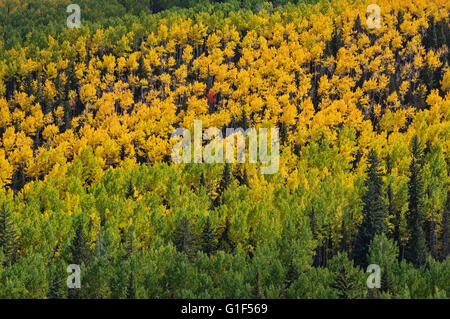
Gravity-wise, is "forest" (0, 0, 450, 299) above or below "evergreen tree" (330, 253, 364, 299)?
above

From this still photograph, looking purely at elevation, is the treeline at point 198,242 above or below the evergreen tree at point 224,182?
below

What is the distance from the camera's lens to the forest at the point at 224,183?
86.9 m

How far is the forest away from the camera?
285 ft

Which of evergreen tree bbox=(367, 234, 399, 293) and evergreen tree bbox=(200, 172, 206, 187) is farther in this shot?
evergreen tree bbox=(200, 172, 206, 187)

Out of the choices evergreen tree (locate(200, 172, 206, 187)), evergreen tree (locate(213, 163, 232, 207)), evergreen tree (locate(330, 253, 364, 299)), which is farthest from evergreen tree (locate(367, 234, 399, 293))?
evergreen tree (locate(200, 172, 206, 187))

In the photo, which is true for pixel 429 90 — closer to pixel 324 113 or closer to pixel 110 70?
pixel 324 113

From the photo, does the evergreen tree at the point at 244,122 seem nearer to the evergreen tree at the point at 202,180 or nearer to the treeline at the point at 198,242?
the treeline at the point at 198,242

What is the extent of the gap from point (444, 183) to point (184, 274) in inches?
2857

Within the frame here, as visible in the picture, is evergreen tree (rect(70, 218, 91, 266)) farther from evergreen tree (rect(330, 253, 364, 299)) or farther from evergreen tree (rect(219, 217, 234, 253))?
evergreen tree (rect(330, 253, 364, 299))

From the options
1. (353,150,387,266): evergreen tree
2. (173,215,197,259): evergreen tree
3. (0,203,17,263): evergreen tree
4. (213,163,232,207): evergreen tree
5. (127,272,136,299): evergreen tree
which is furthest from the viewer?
(213,163,232,207): evergreen tree

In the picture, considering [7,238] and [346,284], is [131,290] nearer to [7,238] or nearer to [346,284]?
[346,284]

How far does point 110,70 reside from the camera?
192m

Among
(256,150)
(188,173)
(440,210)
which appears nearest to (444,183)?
(440,210)

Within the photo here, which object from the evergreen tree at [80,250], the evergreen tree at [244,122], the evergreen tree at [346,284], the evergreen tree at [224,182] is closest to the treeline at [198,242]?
the evergreen tree at [346,284]
